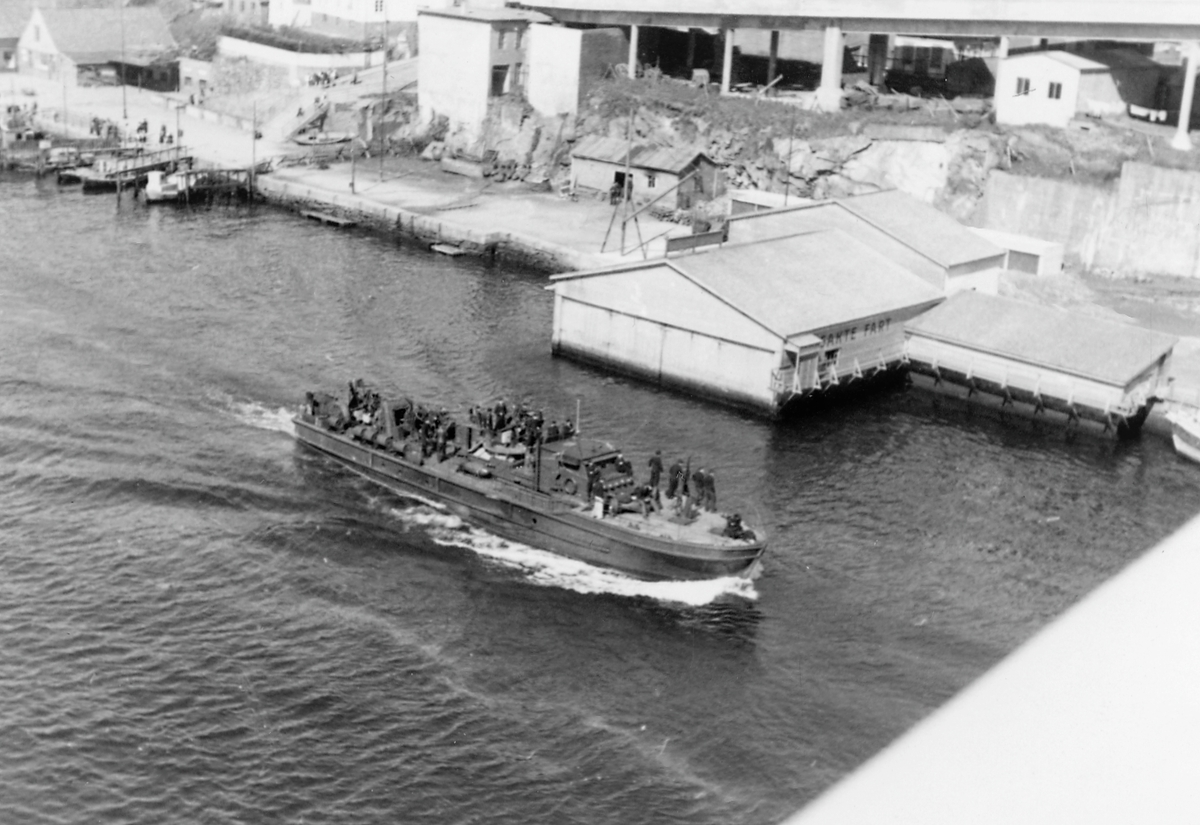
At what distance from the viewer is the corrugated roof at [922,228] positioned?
3019 inches

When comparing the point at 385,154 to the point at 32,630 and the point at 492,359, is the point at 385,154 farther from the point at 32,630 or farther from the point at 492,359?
the point at 32,630

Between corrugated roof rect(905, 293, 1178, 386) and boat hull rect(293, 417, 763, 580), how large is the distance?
23.0 metres

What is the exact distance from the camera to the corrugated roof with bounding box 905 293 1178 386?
64.8 m

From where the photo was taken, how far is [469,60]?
11188 cm

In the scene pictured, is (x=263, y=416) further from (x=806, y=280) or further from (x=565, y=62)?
(x=565, y=62)

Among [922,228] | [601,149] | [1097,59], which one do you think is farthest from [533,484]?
[1097,59]

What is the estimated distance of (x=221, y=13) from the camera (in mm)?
141875

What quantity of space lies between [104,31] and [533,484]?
3806 inches

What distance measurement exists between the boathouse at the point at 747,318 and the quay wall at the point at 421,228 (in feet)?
54.1

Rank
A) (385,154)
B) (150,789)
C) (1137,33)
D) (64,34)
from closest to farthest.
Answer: (150,789) < (1137,33) < (385,154) < (64,34)

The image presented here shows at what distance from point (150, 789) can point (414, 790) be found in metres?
6.11

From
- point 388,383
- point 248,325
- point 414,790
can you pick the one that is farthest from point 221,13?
point 414,790

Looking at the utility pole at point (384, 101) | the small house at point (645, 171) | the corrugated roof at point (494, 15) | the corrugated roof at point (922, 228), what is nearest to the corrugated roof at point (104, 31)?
the utility pole at point (384, 101)

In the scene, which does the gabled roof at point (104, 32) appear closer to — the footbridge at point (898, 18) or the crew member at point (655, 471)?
the footbridge at point (898, 18)
